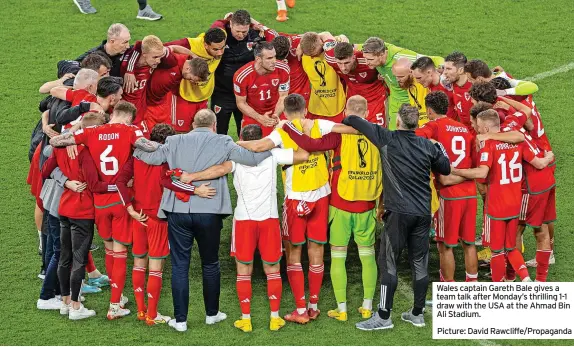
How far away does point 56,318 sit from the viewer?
Result: 10711mm

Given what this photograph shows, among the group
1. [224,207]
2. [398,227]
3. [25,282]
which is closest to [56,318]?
[25,282]

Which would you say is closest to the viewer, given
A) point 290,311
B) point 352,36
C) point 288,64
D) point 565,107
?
point 290,311

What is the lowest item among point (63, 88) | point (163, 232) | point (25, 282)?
point (25, 282)

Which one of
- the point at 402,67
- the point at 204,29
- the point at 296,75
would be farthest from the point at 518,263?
the point at 204,29

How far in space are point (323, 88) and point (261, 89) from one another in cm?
81

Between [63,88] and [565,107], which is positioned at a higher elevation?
[63,88]


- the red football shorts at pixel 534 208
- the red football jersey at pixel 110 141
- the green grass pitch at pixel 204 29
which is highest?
the red football jersey at pixel 110 141

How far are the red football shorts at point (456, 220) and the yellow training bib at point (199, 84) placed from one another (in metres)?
3.51

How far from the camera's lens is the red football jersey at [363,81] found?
12.6m

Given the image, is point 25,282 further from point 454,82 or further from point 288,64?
point 454,82

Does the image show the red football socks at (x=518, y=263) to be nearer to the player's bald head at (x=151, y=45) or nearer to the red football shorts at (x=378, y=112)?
the red football shorts at (x=378, y=112)

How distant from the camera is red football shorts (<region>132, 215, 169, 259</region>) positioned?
1041 centimetres

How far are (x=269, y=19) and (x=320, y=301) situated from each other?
8171 millimetres

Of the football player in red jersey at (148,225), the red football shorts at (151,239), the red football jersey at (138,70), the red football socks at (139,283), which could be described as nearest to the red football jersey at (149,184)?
the football player in red jersey at (148,225)
